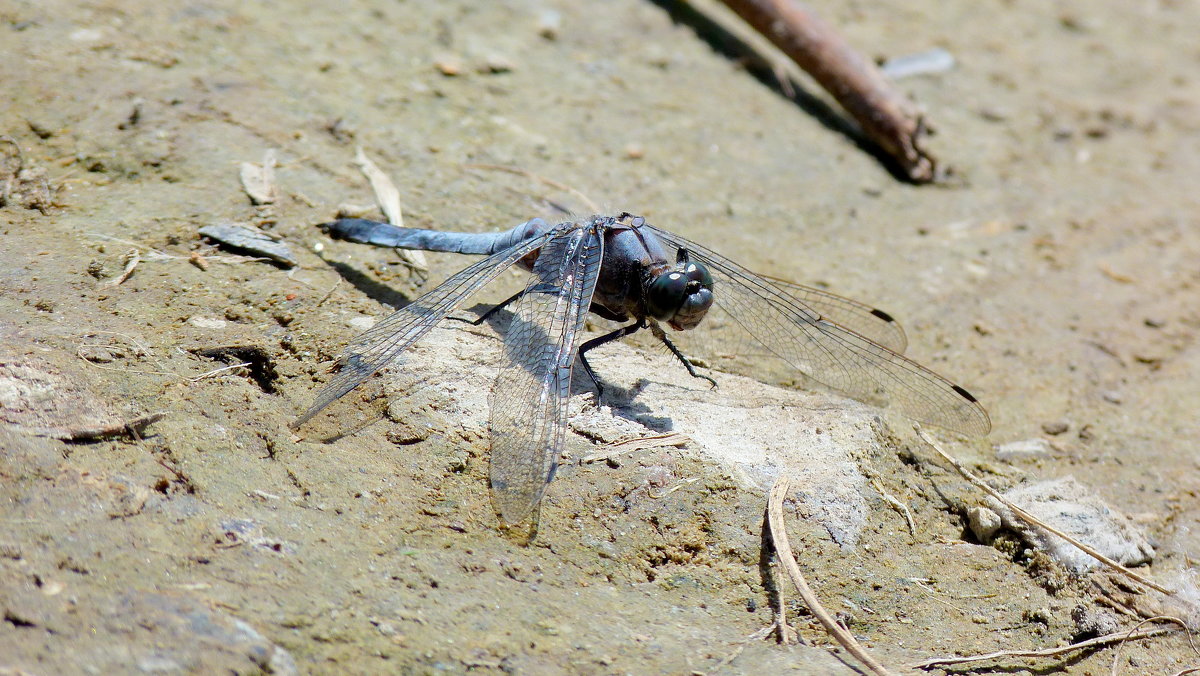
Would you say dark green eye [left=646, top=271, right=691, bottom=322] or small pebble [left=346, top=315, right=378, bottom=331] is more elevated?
dark green eye [left=646, top=271, right=691, bottom=322]

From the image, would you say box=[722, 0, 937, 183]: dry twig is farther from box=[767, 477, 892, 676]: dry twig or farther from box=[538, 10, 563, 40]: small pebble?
box=[767, 477, 892, 676]: dry twig

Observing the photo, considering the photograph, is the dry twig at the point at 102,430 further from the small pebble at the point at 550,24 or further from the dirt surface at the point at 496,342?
the small pebble at the point at 550,24

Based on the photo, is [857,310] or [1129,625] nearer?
[1129,625]

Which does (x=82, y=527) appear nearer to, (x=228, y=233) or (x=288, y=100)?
(x=228, y=233)

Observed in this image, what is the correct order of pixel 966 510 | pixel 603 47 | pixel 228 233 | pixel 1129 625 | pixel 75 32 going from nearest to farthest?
pixel 1129 625, pixel 966 510, pixel 228 233, pixel 75 32, pixel 603 47

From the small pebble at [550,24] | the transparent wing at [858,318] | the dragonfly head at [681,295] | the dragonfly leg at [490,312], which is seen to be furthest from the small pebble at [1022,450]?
the small pebble at [550,24]

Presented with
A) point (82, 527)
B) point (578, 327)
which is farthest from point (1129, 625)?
point (82, 527)

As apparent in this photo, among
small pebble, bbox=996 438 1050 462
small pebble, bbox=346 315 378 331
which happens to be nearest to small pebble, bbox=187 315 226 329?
small pebble, bbox=346 315 378 331
